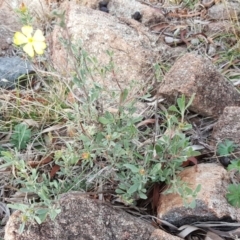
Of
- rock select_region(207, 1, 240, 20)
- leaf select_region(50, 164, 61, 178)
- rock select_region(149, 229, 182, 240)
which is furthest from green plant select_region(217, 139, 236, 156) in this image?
rock select_region(207, 1, 240, 20)

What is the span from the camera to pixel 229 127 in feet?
7.14

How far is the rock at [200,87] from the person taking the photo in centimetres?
237

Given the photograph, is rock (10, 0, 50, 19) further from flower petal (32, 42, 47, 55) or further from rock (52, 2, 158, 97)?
flower petal (32, 42, 47, 55)

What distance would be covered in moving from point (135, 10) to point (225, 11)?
59cm

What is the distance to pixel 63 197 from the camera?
1.80 meters

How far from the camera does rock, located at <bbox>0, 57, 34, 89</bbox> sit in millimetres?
2703

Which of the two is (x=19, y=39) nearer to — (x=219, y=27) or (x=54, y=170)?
(x=54, y=170)

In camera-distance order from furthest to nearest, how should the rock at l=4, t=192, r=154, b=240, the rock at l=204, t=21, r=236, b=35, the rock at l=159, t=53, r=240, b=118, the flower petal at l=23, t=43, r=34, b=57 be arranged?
the rock at l=204, t=21, r=236, b=35, the rock at l=159, t=53, r=240, b=118, the rock at l=4, t=192, r=154, b=240, the flower petal at l=23, t=43, r=34, b=57

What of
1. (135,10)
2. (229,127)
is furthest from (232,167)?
(135,10)

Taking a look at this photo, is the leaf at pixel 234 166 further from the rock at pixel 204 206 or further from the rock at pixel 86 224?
the rock at pixel 86 224

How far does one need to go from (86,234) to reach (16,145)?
715 mm

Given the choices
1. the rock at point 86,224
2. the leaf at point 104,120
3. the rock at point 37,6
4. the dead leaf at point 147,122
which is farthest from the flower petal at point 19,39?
the rock at point 37,6

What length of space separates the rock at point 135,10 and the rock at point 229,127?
4.44 ft

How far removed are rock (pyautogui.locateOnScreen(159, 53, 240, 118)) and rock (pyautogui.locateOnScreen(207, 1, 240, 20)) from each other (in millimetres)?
847
